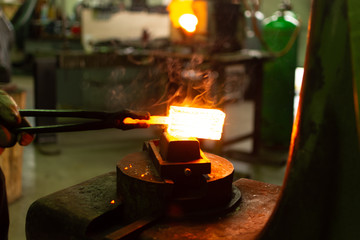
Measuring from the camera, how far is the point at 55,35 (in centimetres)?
840

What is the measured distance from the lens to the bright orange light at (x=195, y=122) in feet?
3.36

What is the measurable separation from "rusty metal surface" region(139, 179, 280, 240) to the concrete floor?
1.57 metres

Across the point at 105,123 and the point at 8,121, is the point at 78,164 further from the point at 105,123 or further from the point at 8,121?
the point at 105,123

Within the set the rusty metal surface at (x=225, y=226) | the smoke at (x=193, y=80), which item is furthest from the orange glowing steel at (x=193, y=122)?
the smoke at (x=193, y=80)

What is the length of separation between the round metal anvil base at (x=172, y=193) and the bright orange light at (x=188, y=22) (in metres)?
2.78

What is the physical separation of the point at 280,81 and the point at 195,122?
2993 millimetres

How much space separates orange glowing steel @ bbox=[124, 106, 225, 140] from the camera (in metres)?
1.02

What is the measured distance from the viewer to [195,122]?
104 centimetres

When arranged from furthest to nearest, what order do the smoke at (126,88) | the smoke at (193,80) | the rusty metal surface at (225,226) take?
the smoke at (126,88) → the smoke at (193,80) → the rusty metal surface at (225,226)

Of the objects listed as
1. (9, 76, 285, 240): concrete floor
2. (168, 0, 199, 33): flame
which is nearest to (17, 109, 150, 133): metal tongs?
(9, 76, 285, 240): concrete floor

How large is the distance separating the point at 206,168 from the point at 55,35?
8.20m

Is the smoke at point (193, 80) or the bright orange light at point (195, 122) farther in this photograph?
the smoke at point (193, 80)

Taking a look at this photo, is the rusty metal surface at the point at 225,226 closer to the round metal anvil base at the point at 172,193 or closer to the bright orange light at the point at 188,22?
the round metal anvil base at the point at 172,193

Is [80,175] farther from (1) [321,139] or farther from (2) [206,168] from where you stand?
(1) [321,139]
